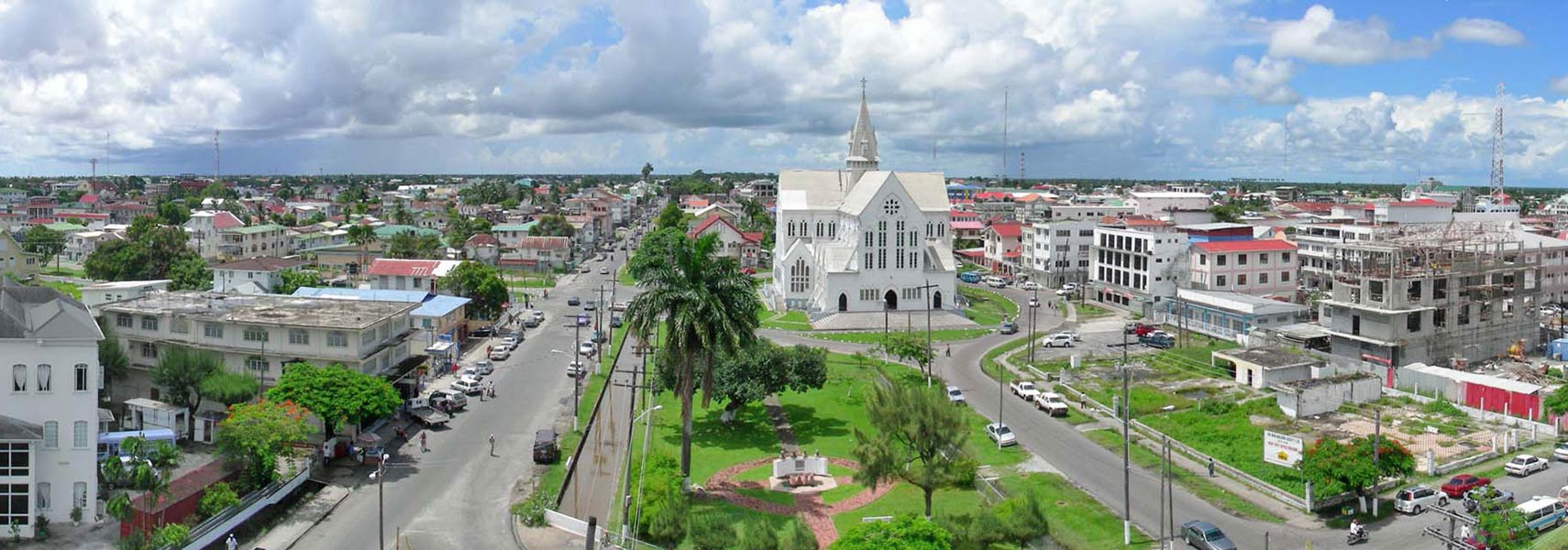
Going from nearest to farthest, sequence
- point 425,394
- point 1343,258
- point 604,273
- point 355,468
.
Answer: point 355,468, point 425,394, point 1343,258, point 604,273

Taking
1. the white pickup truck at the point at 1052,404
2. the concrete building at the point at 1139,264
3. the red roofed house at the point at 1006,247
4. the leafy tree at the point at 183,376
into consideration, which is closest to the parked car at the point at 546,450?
the leafy tree at the point at 183,376

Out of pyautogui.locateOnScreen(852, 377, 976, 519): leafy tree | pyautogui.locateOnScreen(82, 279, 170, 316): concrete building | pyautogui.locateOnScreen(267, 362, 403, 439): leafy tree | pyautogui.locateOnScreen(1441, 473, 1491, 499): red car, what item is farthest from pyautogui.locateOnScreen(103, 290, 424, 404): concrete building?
pyautogui.locateOnScreen(1441, 473, 1491, 499): red car

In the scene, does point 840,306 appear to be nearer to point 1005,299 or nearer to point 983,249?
point 1005,299

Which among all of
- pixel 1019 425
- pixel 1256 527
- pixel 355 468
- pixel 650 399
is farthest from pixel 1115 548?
pixel 355 468

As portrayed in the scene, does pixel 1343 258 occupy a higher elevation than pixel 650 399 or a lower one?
higher

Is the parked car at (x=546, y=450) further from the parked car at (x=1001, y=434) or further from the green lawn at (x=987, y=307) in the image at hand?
the green lawn at (x=987, y=307)

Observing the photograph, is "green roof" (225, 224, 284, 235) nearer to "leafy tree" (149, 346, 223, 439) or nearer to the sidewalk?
"leafy tree" (149, 346, 223, 439)

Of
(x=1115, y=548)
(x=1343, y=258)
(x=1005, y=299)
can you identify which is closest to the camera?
(x=1115, y=548)
